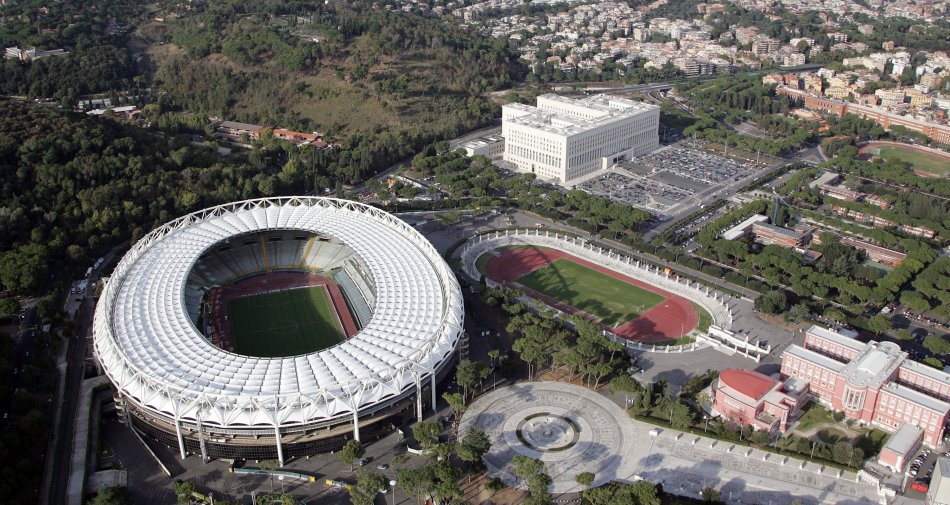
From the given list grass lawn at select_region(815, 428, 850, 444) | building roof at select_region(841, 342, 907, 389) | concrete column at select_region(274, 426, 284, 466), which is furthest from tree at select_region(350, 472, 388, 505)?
building roof at select_region(841, 342, 907, 389)

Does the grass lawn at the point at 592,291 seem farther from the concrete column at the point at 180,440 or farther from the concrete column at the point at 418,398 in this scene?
the concrete column at the point at 180,440

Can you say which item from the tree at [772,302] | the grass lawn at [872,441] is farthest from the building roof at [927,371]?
the tree at [772,302]

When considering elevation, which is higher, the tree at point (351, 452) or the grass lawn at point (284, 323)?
the tree at point (351, 452)

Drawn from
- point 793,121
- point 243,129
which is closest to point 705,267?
point 793,121

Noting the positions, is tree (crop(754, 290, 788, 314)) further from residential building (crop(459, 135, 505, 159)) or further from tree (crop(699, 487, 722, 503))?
residential building (crop(459, 135, 505, 159))

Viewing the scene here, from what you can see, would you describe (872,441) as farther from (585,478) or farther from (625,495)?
(585,478)

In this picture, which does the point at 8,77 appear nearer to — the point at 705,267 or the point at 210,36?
the point at 210,36

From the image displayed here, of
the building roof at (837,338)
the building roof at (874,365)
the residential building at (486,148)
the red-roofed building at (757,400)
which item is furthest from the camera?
the residential building at (486,148)
